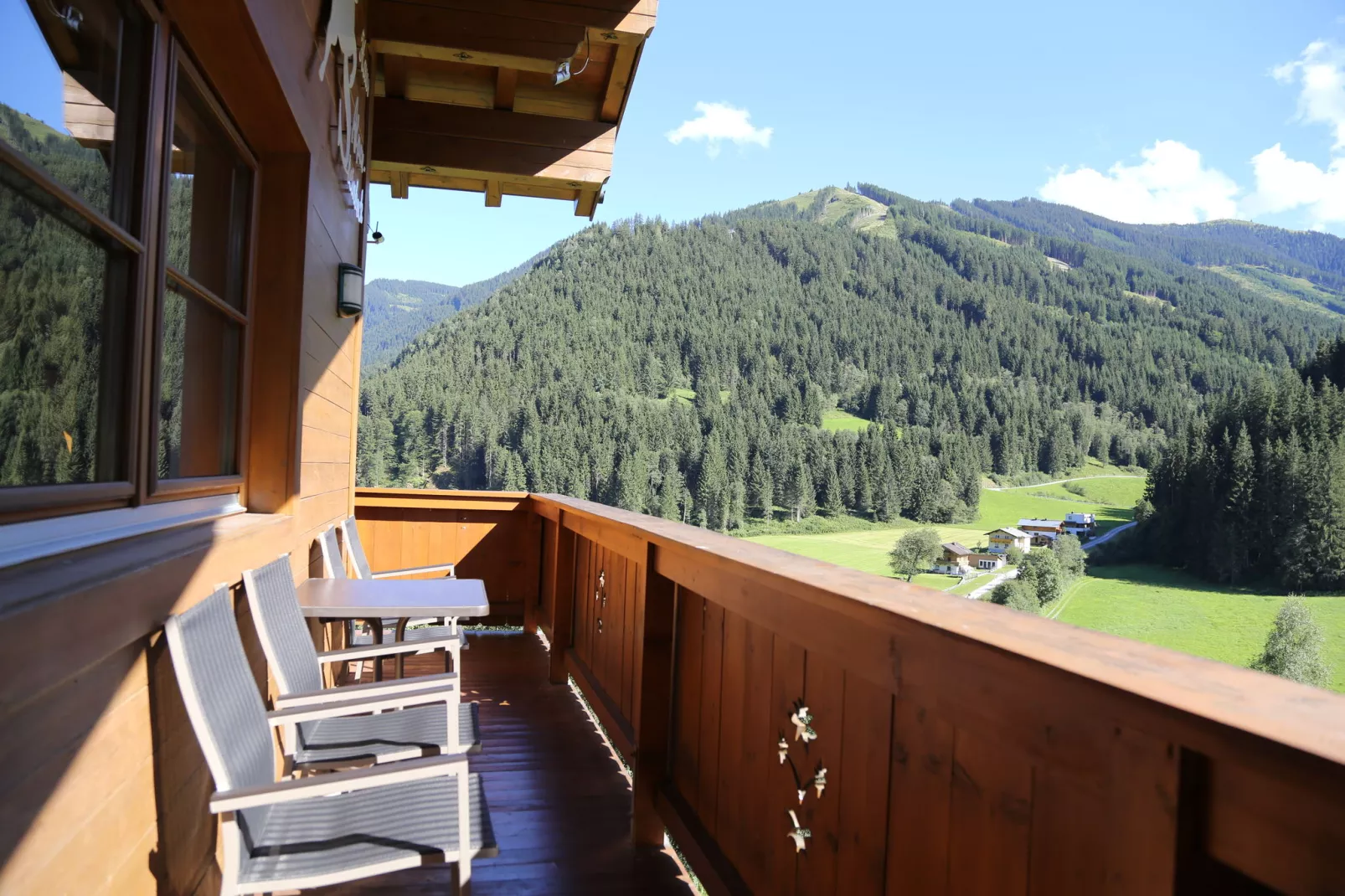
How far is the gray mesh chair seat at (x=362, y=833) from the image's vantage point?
1.43 meters

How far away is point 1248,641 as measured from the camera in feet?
52.3

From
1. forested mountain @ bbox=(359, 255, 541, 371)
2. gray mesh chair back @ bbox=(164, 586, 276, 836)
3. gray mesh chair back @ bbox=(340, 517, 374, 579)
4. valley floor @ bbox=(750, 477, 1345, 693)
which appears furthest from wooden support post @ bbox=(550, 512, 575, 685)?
forested mountain @ bbox=(359, 255, 541, 371)

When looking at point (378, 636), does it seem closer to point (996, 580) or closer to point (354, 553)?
point (354, 553)

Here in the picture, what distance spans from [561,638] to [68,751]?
3.21 m

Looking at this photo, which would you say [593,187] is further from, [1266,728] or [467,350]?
[467,350]

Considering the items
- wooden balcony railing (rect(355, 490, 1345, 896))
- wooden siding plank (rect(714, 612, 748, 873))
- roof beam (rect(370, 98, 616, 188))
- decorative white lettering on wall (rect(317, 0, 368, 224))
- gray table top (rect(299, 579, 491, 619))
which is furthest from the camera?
roof beam (rect(370, 98, 616, 188))

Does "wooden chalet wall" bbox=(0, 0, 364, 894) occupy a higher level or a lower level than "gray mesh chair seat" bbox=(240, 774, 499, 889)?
higher

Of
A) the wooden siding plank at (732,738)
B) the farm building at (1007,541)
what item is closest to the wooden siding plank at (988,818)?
the wooden siding plank at (732,738)

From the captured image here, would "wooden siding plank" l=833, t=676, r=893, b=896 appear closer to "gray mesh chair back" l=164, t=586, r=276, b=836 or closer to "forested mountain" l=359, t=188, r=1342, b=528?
"gray mesh chair back" l=164, t=586, r=276, b=836

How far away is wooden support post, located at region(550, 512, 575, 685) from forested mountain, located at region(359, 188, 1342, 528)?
102ft

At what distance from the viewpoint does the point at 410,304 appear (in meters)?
154

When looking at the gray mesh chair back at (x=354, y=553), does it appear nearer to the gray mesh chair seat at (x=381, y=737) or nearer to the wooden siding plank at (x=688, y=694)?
the gray mesh chair seat at (x=381, y=737)

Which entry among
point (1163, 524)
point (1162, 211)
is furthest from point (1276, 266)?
point (1163, 524)

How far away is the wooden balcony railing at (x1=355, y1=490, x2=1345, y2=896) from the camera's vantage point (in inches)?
25.2
